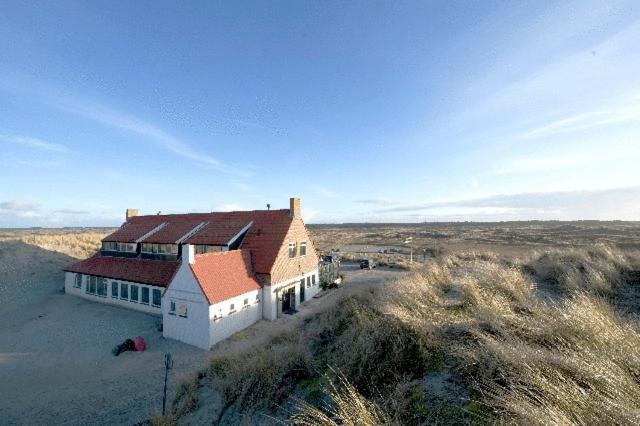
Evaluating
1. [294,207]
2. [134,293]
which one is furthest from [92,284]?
[294,207]

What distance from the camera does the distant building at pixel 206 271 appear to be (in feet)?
62.4

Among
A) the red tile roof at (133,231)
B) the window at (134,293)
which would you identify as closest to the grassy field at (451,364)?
the window at (134,293)

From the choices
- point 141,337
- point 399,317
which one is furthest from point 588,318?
point 141,337

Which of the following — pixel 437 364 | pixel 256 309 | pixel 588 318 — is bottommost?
pixel 256 309

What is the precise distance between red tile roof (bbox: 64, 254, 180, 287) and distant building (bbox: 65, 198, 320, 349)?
0.10 meters

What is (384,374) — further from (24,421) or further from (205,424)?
(24,421)

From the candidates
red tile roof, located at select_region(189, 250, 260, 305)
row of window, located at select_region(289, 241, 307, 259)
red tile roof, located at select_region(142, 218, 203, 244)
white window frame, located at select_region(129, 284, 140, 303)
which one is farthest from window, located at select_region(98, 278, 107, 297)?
row of window, located at select_region(289, 241, 307, 259)

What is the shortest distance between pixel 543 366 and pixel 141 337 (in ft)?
66.2

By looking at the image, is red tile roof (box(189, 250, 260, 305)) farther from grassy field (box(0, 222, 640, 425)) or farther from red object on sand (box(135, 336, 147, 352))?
grassy field (box(0, 222, 640, 425))

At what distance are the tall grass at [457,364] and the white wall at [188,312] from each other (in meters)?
7.52

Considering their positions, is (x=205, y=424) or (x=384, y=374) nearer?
(x=384, y=374)

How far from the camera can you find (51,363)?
16.5m

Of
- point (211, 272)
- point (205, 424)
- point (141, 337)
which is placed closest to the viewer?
point (205, 424)

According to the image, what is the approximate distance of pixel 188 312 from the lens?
1889cm
